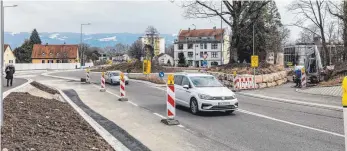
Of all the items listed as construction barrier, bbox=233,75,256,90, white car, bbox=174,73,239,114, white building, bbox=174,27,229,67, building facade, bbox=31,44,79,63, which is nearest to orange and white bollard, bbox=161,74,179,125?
white car, bbox=174,73,239,114

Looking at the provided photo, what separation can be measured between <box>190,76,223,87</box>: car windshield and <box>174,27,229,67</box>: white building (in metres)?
108

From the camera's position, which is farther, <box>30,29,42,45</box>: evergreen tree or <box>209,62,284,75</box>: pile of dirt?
<box>30,29,42,45</box>: evergreen tree

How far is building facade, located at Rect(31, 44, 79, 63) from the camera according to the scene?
119 meters

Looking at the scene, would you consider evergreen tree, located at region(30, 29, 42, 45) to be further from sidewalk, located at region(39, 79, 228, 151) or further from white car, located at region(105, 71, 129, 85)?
sidewalk, located at region(39, 79, 228, 151)

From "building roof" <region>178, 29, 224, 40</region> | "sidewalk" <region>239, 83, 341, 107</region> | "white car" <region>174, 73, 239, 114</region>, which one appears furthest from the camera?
"building roof" <region>178, 29, 224, 40</region>

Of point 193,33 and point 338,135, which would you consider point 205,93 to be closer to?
point 338,135

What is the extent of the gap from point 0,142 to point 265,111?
10.7m

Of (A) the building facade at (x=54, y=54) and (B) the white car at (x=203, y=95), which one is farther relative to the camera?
(A) the building facade at (x=54, y=54)

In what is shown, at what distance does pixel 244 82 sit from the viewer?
28609 millimetres

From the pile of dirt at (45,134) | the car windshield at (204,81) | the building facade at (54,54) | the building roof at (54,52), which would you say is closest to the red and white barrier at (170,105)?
the car windshield at (204,81)

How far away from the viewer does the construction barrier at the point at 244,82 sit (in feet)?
91.3

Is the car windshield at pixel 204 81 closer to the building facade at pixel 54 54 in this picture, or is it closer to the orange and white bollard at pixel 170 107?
the orange and white bollard at pixel 170 107

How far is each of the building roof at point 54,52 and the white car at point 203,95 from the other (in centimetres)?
10838

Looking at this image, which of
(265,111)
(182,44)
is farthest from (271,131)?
(182,44)
